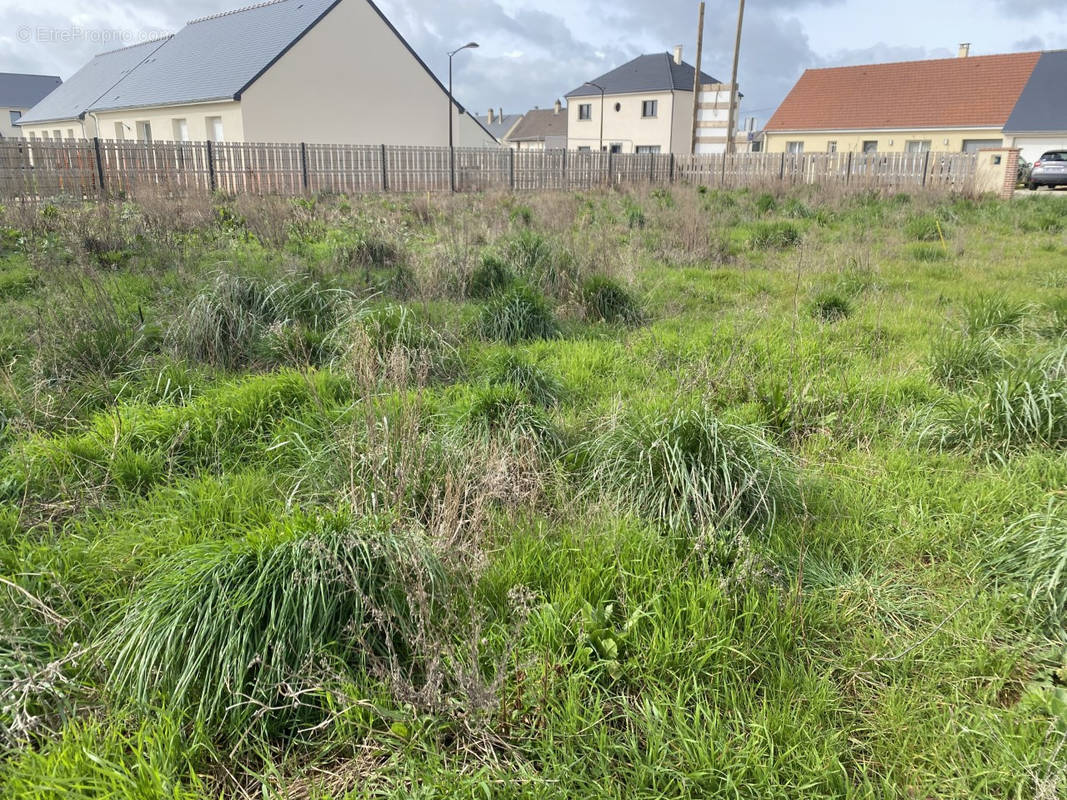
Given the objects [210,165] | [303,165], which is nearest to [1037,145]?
[303,165]

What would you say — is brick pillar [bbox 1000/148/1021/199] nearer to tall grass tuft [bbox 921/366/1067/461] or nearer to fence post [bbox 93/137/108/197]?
tall grass tuft [bbox 921/366/1067/461]

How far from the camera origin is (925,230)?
36.5 ft

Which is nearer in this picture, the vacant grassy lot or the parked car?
the vacant grassy lot

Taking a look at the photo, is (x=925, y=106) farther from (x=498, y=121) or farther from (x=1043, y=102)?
(x=498, y=121)

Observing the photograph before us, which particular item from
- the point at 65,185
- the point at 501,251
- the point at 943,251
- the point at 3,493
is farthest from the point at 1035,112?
the point at 3,493

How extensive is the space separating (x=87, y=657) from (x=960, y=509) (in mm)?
3604

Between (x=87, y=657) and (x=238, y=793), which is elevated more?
(x=87, y=657)

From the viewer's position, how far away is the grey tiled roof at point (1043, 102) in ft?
121

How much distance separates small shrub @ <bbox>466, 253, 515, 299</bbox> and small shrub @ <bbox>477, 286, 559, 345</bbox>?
903 millimetres

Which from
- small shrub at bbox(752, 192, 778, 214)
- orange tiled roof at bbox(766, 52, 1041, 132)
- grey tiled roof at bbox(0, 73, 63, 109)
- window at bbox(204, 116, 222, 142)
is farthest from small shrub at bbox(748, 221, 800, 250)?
grey tiled roof at bbox(0, 73, 63, 109)

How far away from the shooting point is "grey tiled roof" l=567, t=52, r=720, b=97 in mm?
49000

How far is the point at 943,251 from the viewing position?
9.42 metres

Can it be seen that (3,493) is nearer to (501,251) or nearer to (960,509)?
(960,509)

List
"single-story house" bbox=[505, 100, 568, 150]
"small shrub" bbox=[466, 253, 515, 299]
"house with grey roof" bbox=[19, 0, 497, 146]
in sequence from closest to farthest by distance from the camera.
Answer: "small shrub" bbox=[466, 253, 515, 299] < "house with grey roof" bbox=[19, 0, 497, 146] < "single-story house" bbox=[505, 100, 568, 150]
